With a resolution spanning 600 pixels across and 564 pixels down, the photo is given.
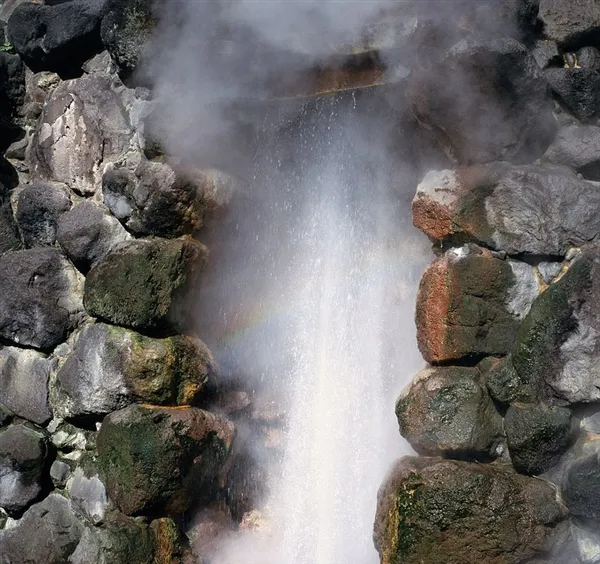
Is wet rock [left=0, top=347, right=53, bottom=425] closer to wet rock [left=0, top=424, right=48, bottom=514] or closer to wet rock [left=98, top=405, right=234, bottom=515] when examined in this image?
wet rock [left=0, top=424, right=48, bottom=514]

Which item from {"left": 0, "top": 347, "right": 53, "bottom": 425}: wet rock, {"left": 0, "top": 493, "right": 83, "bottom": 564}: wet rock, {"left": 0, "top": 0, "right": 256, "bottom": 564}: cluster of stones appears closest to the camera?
{"left": 0, "top": 0, "right": 256, "bottom": 564}: cluster of stones

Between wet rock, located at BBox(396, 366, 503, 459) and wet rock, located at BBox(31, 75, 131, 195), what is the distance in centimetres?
140

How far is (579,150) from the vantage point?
2.14 meters

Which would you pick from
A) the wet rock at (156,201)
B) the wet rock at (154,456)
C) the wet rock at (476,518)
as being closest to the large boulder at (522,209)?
the wet rock at (476,518)

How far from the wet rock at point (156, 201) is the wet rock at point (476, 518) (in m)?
1.15

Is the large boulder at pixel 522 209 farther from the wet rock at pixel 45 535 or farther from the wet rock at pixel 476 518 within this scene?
the wet rock at pixel 45 535

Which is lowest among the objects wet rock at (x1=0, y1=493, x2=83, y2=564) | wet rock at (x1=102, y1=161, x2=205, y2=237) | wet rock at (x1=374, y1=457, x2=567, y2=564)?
wet rock at (x1=0, y1=493, x2=83, y2=564)

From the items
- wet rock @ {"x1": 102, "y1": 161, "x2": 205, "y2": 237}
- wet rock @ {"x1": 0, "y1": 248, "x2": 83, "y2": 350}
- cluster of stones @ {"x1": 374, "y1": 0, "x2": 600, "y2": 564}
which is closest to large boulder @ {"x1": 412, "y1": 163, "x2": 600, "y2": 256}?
cluster of stones @ {"x1": 374, "y1": 0, "x2": 600, "y2": 564}

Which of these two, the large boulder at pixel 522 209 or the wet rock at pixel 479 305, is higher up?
the large boulder at pixel 522 209

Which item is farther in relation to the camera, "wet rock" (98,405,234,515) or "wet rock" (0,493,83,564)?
"wet rock" (0,493,83,564)

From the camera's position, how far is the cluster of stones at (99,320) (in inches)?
88.6

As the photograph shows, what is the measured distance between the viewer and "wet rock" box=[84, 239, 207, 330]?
91.4 inches

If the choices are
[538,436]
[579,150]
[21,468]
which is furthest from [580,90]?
[21,468]

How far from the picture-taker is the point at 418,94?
87.6 inches
